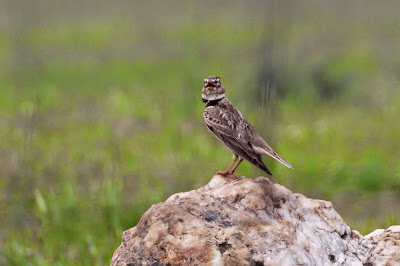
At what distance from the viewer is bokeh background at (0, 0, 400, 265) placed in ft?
23.1

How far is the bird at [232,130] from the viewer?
5.32 metres

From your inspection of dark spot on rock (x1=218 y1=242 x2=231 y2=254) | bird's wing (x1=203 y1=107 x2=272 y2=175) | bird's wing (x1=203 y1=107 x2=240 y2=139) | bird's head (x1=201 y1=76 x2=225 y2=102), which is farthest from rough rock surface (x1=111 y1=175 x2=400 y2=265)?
bird's head (x1=201 y1=76 x2=225 y2=102)

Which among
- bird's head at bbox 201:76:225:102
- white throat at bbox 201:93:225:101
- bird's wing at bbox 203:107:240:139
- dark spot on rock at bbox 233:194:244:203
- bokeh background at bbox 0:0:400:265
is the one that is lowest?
bokeh background at bbox 0:0:400:265

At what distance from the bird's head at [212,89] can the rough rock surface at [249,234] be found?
119cm

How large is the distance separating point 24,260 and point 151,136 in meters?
4.87

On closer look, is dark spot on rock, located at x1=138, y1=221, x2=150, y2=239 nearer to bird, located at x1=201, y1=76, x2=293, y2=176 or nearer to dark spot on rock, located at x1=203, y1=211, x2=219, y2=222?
dark spot on rock, located at x1=203, y1=211, x2=219, y2=222

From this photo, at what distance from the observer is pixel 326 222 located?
4.54 m

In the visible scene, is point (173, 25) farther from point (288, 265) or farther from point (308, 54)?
point (288, 265)

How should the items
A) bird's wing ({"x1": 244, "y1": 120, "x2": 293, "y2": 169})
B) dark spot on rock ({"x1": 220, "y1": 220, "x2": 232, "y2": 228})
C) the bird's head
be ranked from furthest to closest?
the bird's head, bird's wing ({"x1": 244, "y1": 120, "x2": 293, "y2": 169}), dark spot on rock ({"x1": 220, "y1": 220, "x2": 232, "y2": 228})

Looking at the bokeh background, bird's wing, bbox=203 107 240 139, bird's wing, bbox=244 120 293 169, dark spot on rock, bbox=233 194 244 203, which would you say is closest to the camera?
dark spot on rock, bbox=233 194 244 203

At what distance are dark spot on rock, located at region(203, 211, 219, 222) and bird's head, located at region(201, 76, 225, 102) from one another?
1619 millimetres

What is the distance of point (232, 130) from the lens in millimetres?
5570

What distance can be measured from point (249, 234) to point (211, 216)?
245 mm

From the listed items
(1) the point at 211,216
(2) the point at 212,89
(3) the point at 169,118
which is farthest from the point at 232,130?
(3) the point at 169,118
